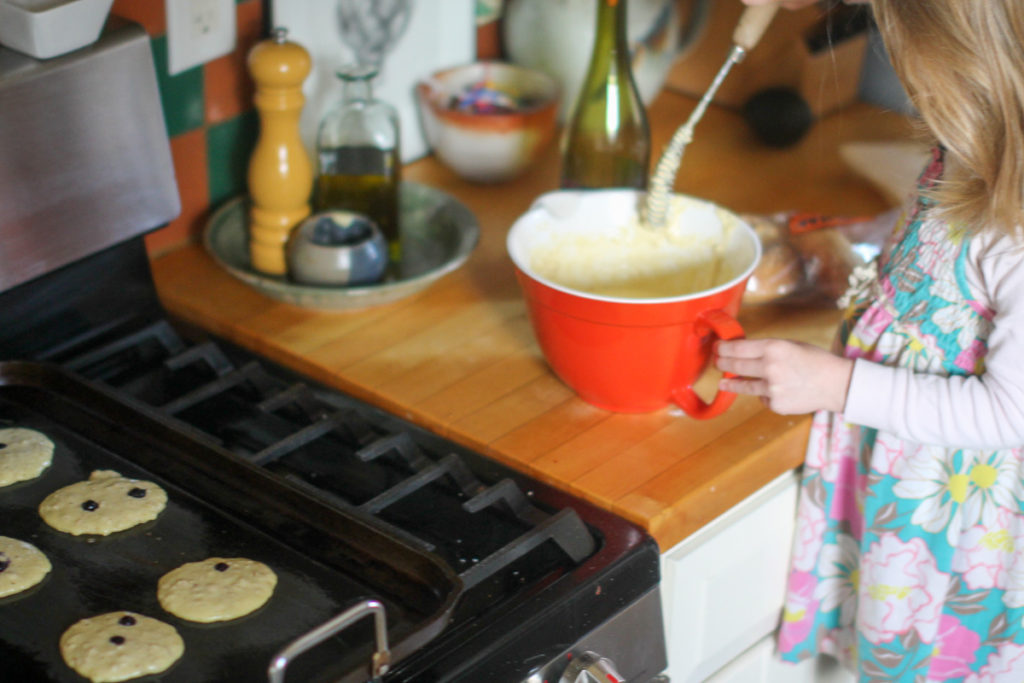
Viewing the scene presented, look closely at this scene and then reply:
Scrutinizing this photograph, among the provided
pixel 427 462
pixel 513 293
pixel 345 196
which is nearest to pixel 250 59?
pixel 345 196

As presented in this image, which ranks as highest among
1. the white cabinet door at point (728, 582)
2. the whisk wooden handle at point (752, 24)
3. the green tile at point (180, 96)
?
the whisk wooden handle at point (752, 24)

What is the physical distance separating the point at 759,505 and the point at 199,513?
443 mm

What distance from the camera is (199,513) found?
81cm

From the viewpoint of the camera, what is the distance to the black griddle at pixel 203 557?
0.69m

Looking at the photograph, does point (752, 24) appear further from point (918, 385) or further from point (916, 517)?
point (916, 517)

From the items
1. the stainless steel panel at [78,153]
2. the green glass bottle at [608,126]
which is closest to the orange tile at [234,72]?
the stainless steel panel at [78,153]

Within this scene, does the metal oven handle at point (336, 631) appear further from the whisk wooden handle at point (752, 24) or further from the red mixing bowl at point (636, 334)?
the whisk wooden handle at point (752, 24)

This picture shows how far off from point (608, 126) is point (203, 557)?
0.64m

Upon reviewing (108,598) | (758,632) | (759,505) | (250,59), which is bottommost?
(758,632)

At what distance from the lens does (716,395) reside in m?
0.91

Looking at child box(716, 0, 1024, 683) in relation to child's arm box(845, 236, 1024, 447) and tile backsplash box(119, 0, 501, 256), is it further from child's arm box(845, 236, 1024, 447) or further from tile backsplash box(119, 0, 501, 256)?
tile backsplash box(119, 0, 501, 256)

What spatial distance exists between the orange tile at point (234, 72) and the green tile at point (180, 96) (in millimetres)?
11

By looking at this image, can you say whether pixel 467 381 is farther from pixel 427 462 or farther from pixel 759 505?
pixel 759 505

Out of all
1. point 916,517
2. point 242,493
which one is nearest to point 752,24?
point 916,517
